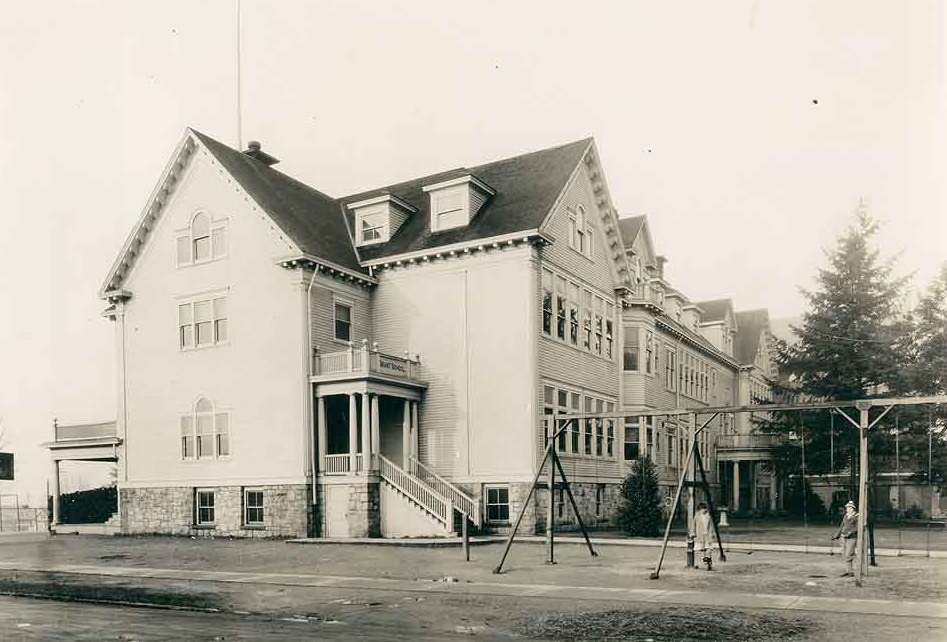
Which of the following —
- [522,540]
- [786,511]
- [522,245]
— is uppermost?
[522,245]

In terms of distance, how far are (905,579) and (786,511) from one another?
114ft

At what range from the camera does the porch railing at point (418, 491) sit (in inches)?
1088

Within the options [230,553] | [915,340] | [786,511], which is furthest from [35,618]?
[786,511]

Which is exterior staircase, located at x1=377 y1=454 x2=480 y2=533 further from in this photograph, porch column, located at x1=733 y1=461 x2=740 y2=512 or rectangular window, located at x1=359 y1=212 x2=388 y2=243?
porch column, located at x1=733 y1=461 x2=740 y2=512

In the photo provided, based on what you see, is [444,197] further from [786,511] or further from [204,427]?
[786,511]

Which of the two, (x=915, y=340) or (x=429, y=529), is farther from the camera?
(x=915, y=340)

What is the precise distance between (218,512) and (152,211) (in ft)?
38.9

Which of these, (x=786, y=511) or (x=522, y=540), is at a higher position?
(x=522, y=540)

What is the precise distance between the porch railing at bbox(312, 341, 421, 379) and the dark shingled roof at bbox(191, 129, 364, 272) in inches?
140

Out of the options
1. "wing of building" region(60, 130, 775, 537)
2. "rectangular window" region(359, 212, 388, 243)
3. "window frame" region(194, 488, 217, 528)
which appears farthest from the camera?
"rectangular window" region(359, 212, 388, 243)

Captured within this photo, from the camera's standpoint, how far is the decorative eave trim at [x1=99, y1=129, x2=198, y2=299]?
109 ft

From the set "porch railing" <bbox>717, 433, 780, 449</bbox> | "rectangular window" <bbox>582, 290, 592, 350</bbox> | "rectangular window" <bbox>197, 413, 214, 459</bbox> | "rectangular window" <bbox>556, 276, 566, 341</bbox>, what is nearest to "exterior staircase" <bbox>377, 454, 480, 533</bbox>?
"rectangular window" <bbox>556, 276, 566, 341</bbox>

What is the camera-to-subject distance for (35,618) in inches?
544

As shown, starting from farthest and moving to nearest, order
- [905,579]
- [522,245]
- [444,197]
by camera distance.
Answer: [444,197] → [522,245] → [905,579]
